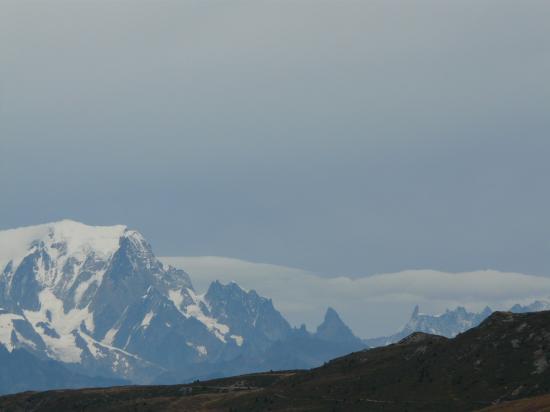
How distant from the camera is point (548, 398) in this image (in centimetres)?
19550

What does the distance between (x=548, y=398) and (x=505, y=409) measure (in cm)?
868

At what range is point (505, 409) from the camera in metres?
200
